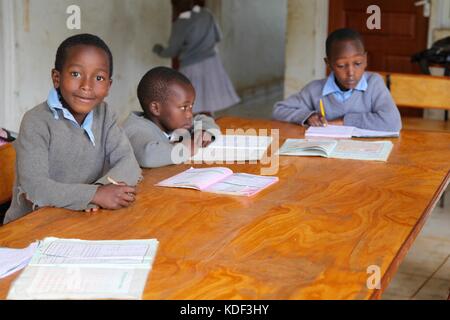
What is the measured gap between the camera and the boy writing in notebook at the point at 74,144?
2046 mm

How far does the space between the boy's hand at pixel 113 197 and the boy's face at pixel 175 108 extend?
2.58 ft

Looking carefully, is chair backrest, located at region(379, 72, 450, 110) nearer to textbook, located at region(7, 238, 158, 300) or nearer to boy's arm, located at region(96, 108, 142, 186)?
boy's arm, located at region(96, 108, 142, 186)

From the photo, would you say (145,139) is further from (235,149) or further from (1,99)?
(1,99)

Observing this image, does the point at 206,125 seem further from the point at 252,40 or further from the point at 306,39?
the point at 252,40

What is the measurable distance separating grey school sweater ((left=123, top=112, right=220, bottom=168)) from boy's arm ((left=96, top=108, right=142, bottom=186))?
6.5 inches

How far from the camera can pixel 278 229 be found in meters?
1.88

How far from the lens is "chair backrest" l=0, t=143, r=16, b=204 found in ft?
7.70

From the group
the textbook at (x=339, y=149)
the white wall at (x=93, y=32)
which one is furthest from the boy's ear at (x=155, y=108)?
the white wall at (x=93, y=32)

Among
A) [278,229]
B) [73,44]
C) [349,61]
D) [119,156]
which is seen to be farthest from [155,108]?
[278,229]

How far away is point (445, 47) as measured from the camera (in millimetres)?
5180

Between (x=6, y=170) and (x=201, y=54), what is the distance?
3.87m

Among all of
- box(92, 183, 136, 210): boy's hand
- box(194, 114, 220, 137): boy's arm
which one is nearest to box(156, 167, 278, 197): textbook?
box(92, 183, 136, 210): boy's hand

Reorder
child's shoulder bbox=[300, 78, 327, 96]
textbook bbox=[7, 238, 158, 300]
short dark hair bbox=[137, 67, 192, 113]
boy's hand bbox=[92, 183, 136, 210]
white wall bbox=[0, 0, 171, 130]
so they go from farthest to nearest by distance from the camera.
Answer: white wall bbox=[0, 0, 171, 130]
child's shoulder bbox=[300, 78, 327, 96]
short dark hair bbox=[137, 67, 192, 113]
boy's hand bbox=[92, 183, 136, 210]
textbook bbox=[7, 238, 158, 300]
